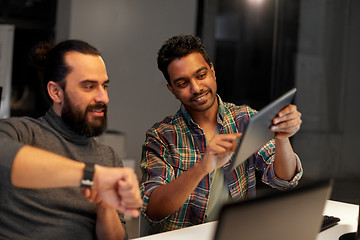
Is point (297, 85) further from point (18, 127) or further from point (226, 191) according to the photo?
point (18, 127)

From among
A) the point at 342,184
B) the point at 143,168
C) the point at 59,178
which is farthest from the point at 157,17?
the point at 59,178

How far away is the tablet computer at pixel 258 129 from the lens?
1308 mm

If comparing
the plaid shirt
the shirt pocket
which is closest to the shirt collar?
the plaid shirt

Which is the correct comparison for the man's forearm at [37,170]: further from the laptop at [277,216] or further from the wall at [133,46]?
the wall at [133,46]

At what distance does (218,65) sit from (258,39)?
550mm

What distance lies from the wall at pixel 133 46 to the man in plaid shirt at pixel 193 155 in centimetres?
250

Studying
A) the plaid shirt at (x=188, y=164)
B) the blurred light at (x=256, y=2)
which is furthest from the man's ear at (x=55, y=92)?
the blurred light at (x=256, y=2)

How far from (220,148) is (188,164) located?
0.46 metres

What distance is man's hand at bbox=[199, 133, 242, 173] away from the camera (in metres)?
1.57

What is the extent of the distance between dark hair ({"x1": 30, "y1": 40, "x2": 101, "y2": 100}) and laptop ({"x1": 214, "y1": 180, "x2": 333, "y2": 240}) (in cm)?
101

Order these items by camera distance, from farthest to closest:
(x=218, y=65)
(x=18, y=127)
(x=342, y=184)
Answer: (x=218, y=65), (x=342, y=184), (x=18, y=127)

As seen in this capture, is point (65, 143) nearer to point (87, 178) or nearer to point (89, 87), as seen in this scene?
point (89, 87)

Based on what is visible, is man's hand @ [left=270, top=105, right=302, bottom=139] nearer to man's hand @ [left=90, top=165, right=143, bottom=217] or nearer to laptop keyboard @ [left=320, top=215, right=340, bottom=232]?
laptop keyboard @ [left=320, top=215, right=340, bottom=232]

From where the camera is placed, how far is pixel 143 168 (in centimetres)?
200
